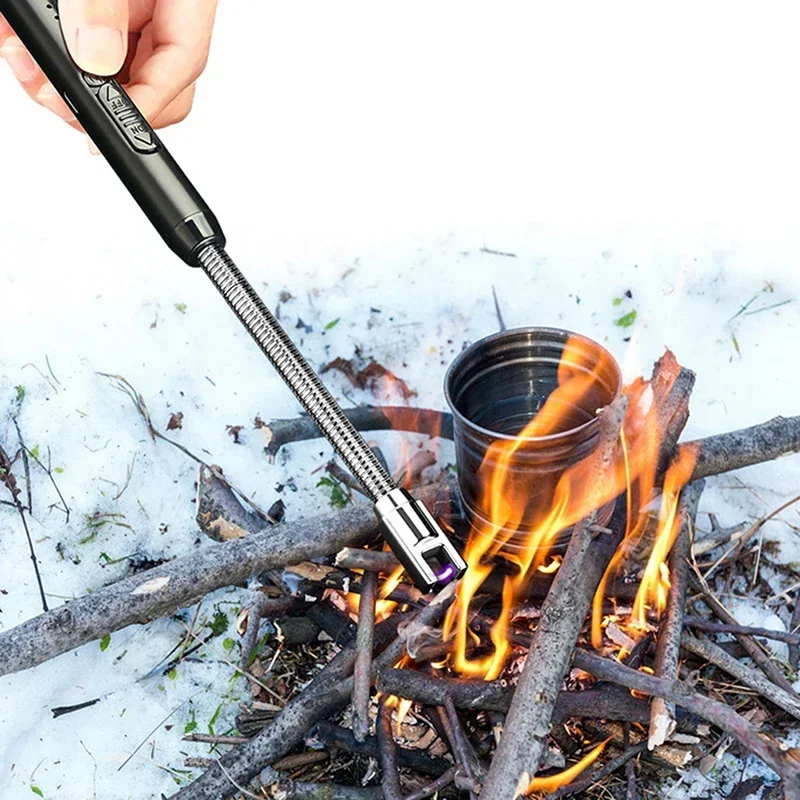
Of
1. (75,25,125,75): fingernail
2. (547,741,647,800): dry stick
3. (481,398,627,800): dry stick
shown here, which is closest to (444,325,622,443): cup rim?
(481,398,627,800): dry stick

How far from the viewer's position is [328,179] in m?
4.91

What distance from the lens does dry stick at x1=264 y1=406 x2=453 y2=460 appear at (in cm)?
387

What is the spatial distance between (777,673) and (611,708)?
0.62 metres

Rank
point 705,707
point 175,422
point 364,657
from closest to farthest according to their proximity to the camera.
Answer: point 705,707 → point 364,657 → point 175,422

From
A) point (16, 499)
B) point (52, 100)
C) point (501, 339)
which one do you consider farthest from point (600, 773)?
point (52, 100)

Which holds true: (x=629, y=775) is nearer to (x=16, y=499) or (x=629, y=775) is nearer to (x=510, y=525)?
(x=510, y=525)

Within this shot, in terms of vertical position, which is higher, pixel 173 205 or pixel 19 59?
pixel 19 59

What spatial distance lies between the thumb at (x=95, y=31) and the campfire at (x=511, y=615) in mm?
1388

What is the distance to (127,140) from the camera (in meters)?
2.39

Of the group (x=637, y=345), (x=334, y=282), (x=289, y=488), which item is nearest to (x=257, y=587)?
(x=289, y=488)

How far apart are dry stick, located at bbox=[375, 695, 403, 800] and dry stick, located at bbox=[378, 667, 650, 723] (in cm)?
9

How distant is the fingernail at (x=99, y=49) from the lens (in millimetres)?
2281

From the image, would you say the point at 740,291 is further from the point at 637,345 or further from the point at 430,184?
the point at 430,184

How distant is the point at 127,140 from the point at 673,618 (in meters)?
2.16
